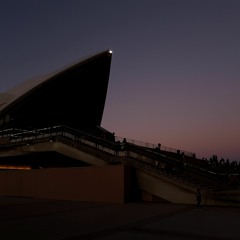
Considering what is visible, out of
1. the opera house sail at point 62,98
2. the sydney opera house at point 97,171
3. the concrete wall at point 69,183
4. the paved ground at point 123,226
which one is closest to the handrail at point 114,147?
the sydney opera house at point 97,171

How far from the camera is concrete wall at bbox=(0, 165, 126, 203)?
18.3 m

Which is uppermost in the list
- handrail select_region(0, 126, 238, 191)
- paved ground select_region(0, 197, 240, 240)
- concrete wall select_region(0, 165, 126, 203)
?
handrail select_region(0, 126, 238, 191)

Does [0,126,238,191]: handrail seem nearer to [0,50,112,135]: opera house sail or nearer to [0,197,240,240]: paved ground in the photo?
[0,197,240,240]: paved ground

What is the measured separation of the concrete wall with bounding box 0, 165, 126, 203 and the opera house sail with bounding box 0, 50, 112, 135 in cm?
1334

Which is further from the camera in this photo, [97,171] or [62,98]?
[62,98]

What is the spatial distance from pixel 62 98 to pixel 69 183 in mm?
25282

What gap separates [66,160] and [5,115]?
12543 millimetres

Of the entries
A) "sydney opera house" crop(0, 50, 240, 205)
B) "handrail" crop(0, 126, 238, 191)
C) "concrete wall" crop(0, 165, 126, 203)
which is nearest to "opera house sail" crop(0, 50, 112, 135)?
"sydney opera house" crop(0, 50, 240, 205)

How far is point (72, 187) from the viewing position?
800 inches

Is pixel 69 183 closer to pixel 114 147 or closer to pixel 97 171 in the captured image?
pixel 97 171

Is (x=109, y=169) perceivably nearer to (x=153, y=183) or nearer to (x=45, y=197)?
(x=153, y=183)

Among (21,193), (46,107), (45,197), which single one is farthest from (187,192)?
(46,107)

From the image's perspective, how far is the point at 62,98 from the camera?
44.5 meters

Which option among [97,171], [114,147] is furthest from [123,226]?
[114,147]
